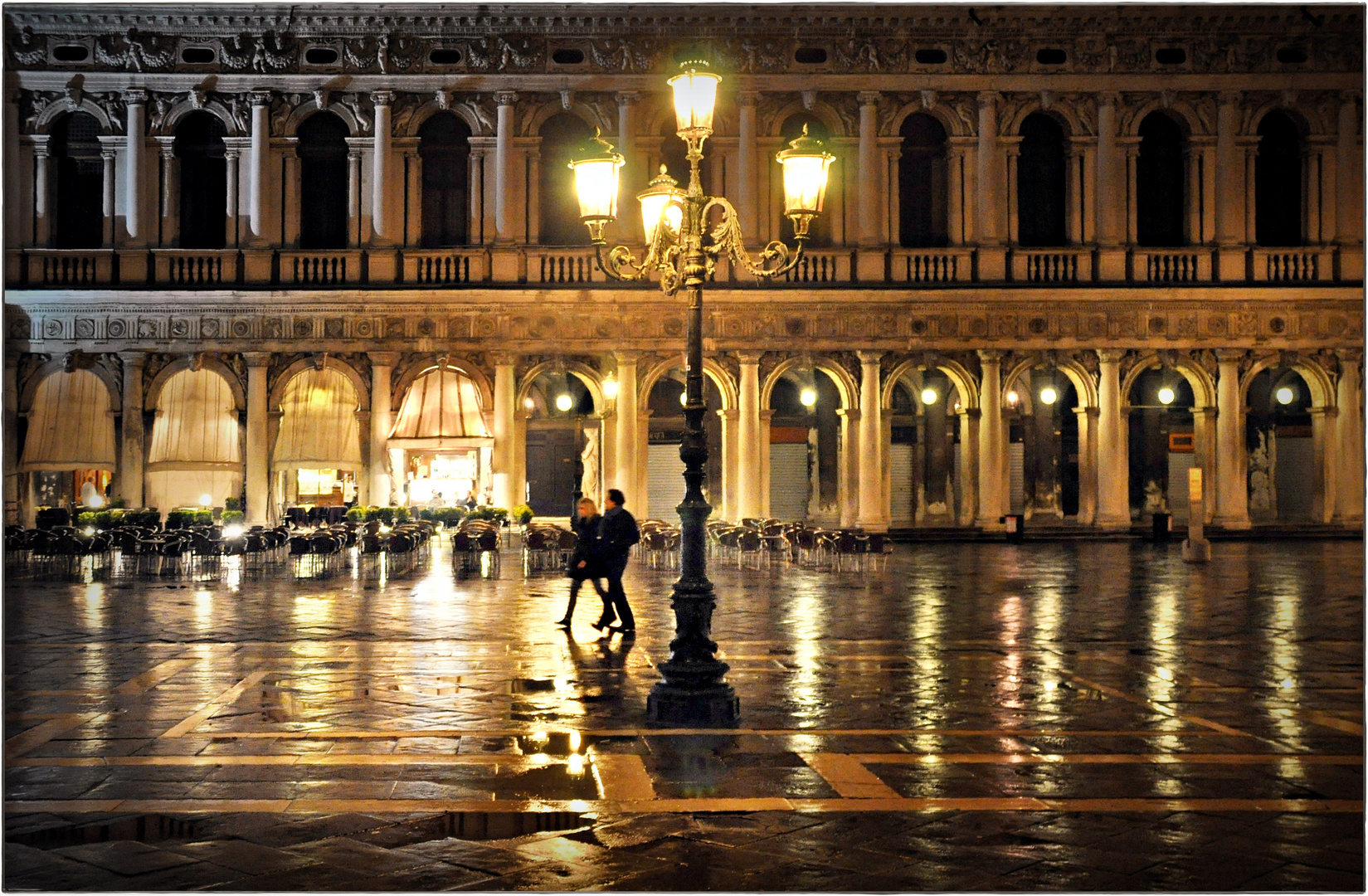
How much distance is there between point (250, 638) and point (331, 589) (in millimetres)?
5253

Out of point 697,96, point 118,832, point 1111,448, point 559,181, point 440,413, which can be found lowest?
point 118,832

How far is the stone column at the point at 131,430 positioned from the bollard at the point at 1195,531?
70.4ft

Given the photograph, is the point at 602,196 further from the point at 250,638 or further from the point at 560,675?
the point at 250,638

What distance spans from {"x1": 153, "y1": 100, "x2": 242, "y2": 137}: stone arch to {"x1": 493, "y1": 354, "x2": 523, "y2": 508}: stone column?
7856 millimetres

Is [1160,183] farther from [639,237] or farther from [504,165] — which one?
[504,165]

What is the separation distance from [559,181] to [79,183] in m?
10.7

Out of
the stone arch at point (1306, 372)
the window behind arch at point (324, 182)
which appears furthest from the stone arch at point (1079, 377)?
the window behind arch at point (324, 182)

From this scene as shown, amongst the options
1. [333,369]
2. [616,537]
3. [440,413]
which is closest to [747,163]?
[440,413]

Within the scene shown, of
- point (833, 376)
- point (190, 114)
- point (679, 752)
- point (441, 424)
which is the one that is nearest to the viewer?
point (679, 752)

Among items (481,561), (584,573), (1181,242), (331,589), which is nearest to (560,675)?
(584,573)

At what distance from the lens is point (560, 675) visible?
37.8 feet

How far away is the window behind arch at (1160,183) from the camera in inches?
1277

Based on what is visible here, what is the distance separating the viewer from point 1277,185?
32.4 meters

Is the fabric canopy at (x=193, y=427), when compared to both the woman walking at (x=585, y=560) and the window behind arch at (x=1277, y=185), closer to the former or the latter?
the woman walking at (x=585, y=560)
